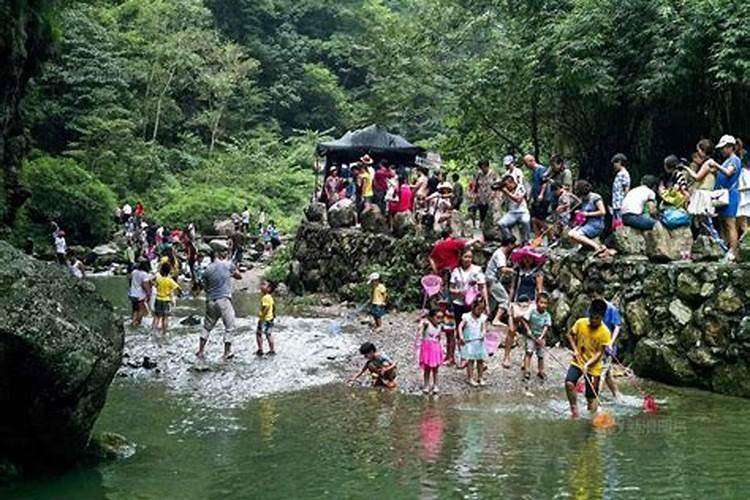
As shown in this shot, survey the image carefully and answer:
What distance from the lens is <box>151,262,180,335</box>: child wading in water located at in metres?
17.8

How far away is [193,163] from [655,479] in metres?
46.3

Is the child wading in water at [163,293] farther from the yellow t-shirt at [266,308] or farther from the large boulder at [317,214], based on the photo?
the large boulder at [317,214]

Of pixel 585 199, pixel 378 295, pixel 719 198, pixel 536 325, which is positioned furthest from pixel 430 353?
pixel 378 295

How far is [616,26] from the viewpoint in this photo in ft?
66.1

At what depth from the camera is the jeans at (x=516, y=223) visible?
16.4 meters

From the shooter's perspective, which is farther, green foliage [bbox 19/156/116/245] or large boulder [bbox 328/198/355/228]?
green foliage [bbox 19/156/116/245]

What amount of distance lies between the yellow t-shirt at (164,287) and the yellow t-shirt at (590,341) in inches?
374

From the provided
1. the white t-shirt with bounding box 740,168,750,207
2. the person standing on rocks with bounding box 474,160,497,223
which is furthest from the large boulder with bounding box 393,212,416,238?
the white t-shirt with bounding box 740,168,750,207

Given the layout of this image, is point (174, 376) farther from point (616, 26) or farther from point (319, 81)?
point (319, 81)

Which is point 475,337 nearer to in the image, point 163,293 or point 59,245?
point 163,293

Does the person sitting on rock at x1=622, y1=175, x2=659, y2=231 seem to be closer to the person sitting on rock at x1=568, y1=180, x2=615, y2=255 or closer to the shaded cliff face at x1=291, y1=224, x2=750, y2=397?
the shaded cliff face at x1=291, y1=224, x2=750, y2=397

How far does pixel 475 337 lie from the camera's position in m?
12.8

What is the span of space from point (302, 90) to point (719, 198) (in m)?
51.1

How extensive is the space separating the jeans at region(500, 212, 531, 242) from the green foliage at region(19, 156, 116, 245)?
2531 cm
